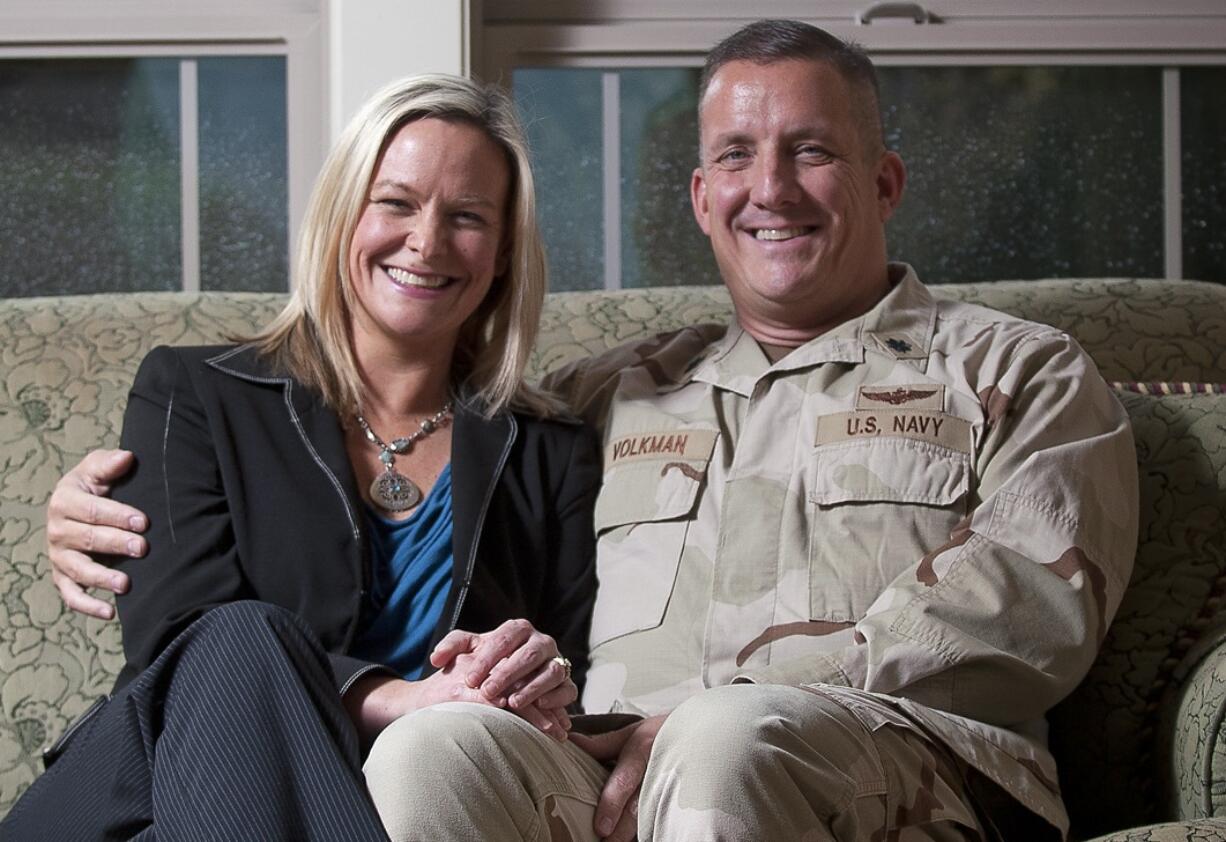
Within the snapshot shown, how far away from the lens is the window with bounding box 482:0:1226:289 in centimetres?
271

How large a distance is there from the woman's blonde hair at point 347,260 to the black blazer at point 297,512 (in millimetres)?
43

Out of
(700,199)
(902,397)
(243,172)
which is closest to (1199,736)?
(902,397)

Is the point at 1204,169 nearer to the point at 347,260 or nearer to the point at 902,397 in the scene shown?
the point at 902,397

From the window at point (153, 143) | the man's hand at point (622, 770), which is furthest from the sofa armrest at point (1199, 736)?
the window at point (153, 143)

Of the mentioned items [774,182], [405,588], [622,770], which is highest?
[774,182]

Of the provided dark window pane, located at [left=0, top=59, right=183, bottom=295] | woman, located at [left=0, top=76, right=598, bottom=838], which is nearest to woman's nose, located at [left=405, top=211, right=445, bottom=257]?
woman, located at [left=0, top=76, right=598, bottom=838]

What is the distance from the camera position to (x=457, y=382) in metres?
1.96

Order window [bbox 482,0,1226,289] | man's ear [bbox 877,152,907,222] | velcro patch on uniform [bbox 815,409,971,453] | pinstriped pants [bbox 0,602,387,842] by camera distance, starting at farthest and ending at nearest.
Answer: window [bbox 482,0,1226,289], man's ear [bbox 877,152,907,222], velcro patch on uniform [bbox 815,409,971,453], pinstriped pants [bbox 0,602,387,842]

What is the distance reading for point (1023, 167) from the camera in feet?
9.04

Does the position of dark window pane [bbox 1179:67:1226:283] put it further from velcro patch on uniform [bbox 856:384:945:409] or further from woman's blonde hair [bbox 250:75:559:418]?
woman's blonde hair [bbox 250:75:559:418]

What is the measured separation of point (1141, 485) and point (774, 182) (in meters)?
0.58

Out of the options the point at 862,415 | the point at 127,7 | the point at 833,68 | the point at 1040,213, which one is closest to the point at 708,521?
the point at 862,415

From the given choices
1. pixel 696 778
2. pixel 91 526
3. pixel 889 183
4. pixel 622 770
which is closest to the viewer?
pixel 696 778

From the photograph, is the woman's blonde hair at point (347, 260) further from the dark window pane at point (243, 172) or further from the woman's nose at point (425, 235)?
the dark window pane at point (243, 172)
